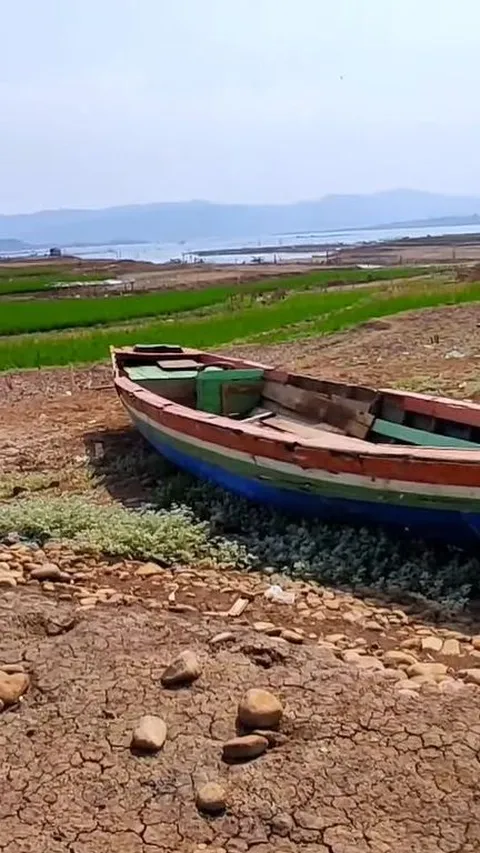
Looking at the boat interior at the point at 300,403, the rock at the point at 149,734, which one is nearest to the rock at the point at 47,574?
the rock at the point at 149,734

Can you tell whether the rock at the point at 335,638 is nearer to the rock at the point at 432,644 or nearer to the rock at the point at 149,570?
the rock at the point at 432,644

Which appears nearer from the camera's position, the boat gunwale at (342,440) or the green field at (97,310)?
the boat gunwale at (342,440)

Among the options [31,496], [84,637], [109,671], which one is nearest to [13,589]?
[84,637]

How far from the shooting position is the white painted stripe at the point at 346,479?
15.1ft

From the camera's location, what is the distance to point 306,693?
3.59 meters

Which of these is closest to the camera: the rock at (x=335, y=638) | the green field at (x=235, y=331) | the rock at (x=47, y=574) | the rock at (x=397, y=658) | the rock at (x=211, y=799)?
the rock at (x=211, y=799)

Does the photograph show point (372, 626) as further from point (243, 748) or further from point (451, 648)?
point (243, 748)

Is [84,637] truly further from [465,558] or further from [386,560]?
[465,558]

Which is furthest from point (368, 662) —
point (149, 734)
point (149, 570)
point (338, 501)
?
point (149, 570)

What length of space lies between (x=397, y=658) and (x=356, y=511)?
1.29 m

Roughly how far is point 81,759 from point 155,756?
0.88 ft

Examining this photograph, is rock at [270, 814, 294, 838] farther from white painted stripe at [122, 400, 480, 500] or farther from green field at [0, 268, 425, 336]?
green field at [0, 268, 425, 336]

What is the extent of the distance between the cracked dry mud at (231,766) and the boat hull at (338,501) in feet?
3.67

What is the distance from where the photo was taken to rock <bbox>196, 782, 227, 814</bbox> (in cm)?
302
